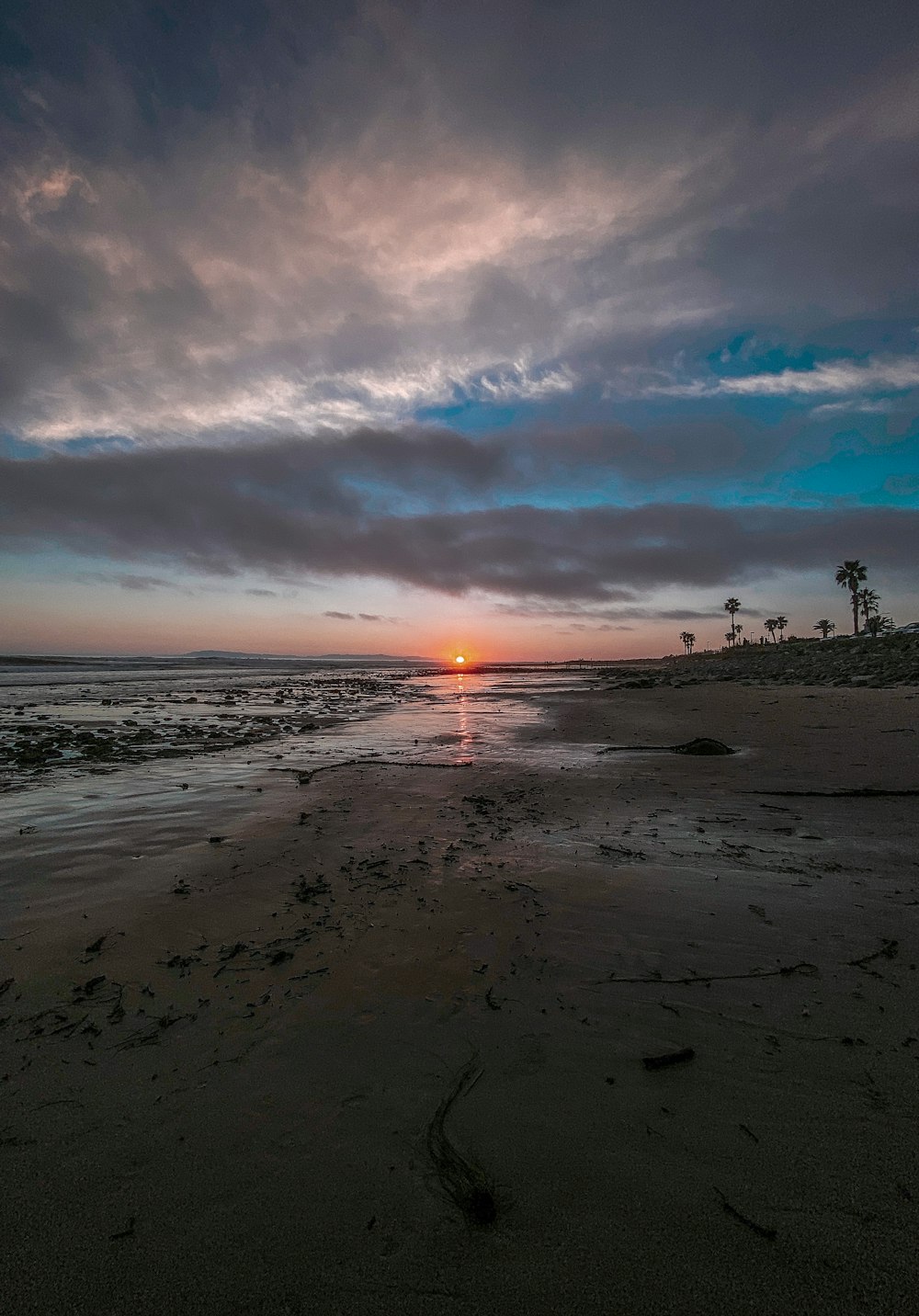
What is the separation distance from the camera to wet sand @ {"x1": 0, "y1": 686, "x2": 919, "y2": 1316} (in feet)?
6.07

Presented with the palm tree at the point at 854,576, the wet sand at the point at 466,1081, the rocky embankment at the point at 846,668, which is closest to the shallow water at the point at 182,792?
the wet sand at the point at 466,1081

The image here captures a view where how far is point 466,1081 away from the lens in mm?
2717

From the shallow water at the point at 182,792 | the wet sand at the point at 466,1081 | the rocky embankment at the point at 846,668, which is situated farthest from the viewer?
the rocky embankment at the point at 846,668

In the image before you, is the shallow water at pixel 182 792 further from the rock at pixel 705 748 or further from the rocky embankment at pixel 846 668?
the rocky embankment at pixel 846 668

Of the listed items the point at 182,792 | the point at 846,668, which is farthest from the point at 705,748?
the point at 846,668

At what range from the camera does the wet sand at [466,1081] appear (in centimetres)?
185

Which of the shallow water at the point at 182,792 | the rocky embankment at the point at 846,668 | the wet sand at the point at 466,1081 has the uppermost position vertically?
the rocky embankment at the point at 846,668

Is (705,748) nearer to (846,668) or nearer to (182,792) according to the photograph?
(182,792)

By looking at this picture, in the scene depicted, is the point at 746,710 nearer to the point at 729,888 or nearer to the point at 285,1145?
the point at 729,888

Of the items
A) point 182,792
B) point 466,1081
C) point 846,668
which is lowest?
point 466,1081

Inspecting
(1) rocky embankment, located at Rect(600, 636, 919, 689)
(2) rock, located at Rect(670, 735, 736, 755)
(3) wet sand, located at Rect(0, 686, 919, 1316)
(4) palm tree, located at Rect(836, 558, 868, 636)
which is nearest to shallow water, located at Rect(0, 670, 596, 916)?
(3) wet sand, located at Rect(0, 686, 919, 1316)

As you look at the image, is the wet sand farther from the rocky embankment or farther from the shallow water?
the rocky embankment

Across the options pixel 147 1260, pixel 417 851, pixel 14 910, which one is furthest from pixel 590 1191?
pixel 14 910

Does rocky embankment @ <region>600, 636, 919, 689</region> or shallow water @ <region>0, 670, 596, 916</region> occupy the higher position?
rocky embankment @ <region>600, 636, 919, 689</region>
